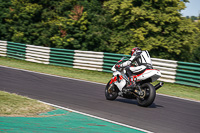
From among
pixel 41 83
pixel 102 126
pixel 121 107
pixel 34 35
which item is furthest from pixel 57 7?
pixel 102 126

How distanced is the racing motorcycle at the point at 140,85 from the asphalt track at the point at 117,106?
0.30 metres

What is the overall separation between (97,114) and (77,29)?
16645 mm

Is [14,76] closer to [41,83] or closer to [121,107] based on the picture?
[41,83]

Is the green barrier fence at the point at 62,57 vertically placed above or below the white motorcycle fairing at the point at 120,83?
above

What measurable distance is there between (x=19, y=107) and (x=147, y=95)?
11.9 feet

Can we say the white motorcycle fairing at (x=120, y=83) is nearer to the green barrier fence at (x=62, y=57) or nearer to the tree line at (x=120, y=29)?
the green barrier fence at (x=62, y=57)

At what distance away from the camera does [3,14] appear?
28.6 metres

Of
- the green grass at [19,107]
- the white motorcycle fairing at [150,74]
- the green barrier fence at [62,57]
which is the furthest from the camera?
the green barrier fence at [62,57]

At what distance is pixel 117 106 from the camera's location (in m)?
9.26

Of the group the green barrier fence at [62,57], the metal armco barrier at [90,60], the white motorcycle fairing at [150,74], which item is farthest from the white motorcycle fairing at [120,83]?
the green barrier fence at [62,57]

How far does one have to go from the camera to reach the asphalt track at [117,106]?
24.4ft

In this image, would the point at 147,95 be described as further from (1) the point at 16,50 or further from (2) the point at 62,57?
(1) the point at 16,50

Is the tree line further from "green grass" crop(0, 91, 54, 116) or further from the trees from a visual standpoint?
"green grass" crop(0, 91, 54, 116)

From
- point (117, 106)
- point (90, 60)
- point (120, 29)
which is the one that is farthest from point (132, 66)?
point (120, 29)
